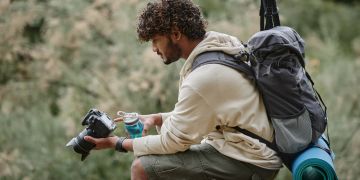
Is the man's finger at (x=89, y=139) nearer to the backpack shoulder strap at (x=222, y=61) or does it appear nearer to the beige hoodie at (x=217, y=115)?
the beige hoodie at (x=217, y=115)

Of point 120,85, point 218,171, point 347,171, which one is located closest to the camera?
point 218,171

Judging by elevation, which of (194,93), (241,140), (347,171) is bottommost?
(347,171)

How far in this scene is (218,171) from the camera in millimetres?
3451

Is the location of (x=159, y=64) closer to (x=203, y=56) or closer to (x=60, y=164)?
(x=60, y=164)

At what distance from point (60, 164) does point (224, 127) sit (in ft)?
11.3

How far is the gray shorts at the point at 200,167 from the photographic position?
11.3 feet

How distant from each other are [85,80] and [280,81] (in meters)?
4.51

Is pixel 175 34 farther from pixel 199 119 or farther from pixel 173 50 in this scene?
pixel 199 119

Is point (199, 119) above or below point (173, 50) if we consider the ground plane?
below

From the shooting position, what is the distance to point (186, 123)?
329 centimetres

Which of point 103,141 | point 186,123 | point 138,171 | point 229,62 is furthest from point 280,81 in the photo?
point 103,141

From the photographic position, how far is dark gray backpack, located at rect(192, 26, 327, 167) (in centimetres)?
331

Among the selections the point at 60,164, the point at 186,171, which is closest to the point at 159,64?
the point at 60,164

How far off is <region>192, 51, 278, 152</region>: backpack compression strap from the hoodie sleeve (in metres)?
0.16
